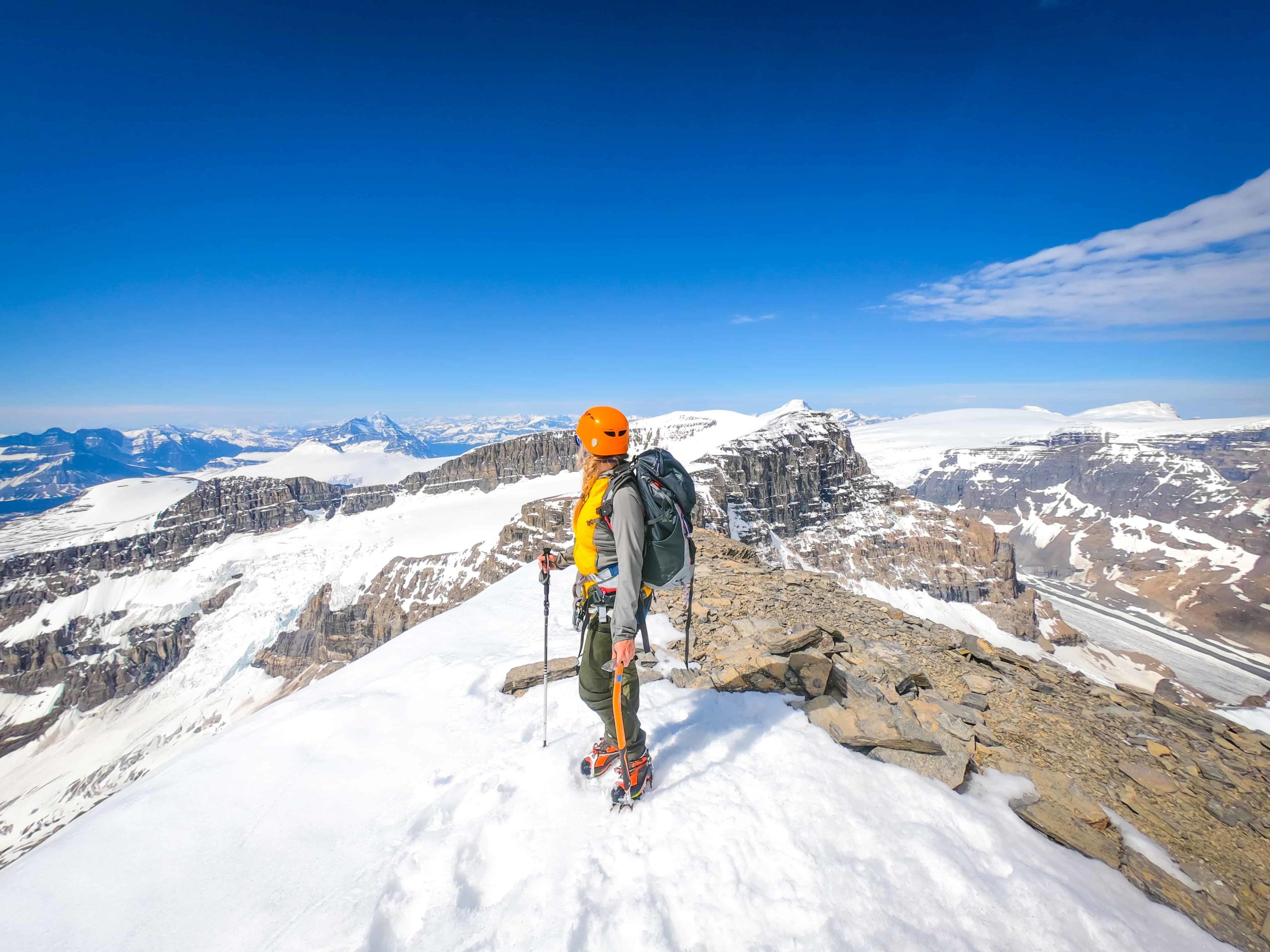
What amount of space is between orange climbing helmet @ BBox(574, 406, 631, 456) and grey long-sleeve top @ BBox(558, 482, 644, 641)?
2.00ft

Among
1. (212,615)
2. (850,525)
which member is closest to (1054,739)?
(850,525)

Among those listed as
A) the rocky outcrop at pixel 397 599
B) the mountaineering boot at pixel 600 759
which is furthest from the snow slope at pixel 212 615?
the mountaineering boot at pixel 600 759

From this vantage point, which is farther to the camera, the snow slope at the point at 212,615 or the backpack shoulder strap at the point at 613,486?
the snow slope at the point at 212,615

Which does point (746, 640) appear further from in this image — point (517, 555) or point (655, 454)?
point (517, 555)

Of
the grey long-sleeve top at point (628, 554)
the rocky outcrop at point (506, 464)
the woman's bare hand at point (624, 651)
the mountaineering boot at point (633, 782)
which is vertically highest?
the grey long-sleeve top at point (628, 554)

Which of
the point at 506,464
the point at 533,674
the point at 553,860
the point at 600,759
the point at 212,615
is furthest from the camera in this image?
the point at 506,464

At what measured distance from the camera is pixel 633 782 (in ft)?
15.1

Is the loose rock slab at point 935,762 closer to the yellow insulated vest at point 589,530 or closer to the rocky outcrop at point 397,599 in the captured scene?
the yellow insulated vest at point 589,530

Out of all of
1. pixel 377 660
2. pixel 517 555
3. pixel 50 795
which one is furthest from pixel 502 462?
pixel 377 660

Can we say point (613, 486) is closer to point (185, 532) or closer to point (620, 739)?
point (620, 739)

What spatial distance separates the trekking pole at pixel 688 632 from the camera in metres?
5.24

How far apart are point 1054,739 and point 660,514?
588cm

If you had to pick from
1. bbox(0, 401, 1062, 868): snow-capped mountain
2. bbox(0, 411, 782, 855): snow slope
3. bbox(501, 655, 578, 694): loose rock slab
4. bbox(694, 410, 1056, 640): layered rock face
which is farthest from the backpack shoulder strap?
bbox(694, 410, 1056, 640): layered rock face

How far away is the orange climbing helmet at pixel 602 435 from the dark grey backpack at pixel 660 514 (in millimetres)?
255
